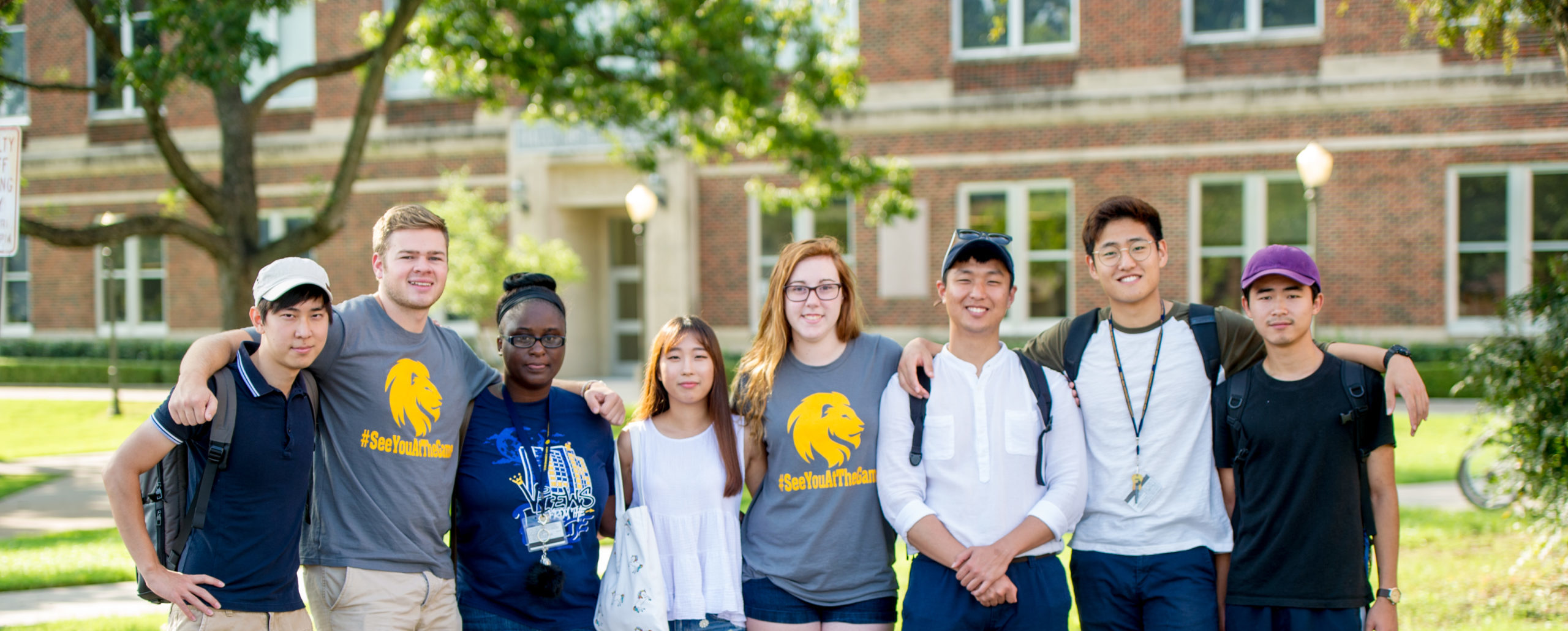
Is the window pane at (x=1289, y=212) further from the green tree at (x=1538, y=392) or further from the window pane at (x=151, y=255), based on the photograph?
the window pane at (x=151, y=255)

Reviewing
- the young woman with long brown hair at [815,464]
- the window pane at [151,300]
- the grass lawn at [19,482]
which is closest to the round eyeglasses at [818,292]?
the young woman with long brown hair at [815,464]

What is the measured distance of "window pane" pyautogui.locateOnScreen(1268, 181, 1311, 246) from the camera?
1709cm

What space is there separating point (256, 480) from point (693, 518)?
133cm

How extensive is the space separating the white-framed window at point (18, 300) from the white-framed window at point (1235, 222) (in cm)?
Result: 2365

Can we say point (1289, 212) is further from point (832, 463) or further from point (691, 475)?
point (691, 475)

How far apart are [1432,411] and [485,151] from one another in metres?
16.2

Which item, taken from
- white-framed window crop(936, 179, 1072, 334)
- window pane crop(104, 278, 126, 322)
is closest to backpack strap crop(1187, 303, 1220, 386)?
white-framed window crop(936, 179, 1072, 334)

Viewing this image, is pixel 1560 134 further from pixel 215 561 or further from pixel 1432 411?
pixel 215 561

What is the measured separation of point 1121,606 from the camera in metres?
3.43

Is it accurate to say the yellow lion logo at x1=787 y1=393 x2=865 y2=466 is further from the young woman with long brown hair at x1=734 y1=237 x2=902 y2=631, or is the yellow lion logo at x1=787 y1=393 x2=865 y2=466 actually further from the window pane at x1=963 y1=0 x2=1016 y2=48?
the window pane at x1=963 y1=0 x2=1016 y2=48

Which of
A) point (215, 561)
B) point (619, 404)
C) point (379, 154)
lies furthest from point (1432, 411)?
point (379, 154)

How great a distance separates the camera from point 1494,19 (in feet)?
21.3

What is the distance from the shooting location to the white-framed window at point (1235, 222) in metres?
17.1

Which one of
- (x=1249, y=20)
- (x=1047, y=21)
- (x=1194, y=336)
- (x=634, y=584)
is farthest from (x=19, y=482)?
(x=1249, y=20)
